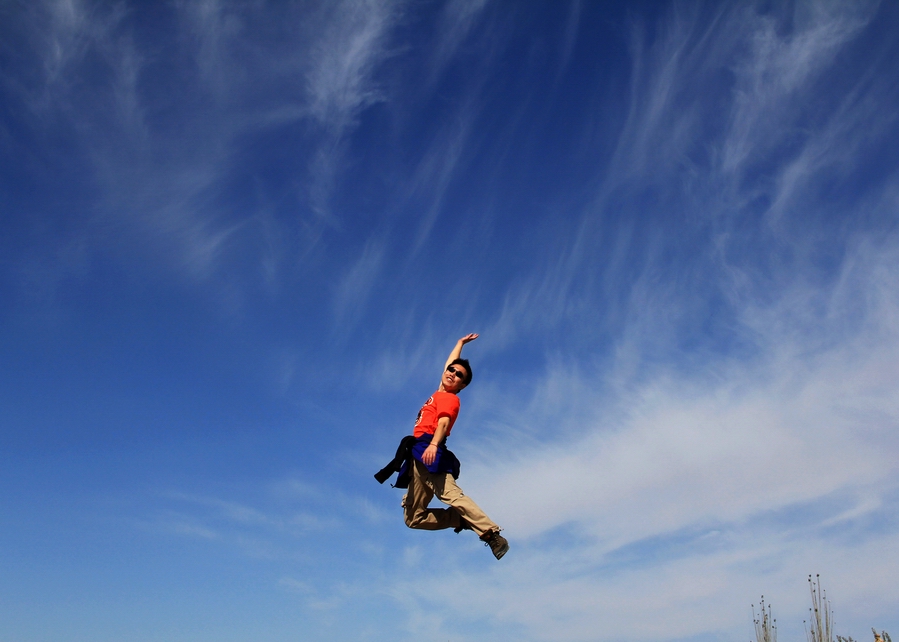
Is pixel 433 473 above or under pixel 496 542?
above

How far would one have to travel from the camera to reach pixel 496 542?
7.02m

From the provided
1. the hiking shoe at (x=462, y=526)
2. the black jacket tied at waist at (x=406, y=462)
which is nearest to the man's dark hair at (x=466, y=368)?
the black jacket tied at waist at (x=406, y=462)

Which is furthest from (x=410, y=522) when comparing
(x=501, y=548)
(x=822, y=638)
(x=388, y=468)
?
(x=822, y=638)

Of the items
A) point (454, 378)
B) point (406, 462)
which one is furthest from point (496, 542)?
point (454, 378)

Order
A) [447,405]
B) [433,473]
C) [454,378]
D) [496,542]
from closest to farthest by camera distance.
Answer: [496,542] < [433,473] < [447,405] < [454,378]

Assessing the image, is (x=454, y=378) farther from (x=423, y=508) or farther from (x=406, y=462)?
(x=423, y=508)

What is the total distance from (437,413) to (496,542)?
1.59 m

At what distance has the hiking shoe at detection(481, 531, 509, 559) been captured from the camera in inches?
275

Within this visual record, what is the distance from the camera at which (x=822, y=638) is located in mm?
14875

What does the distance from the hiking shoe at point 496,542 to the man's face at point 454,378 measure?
178 cm

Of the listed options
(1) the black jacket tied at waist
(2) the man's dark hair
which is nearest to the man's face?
(2) the man's dark hair

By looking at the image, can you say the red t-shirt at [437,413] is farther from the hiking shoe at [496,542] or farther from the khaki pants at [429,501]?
the hiking shoe at [496,542]

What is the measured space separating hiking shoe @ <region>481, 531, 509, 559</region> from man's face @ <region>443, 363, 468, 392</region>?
1779 mm

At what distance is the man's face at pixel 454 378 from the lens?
7801 mm
